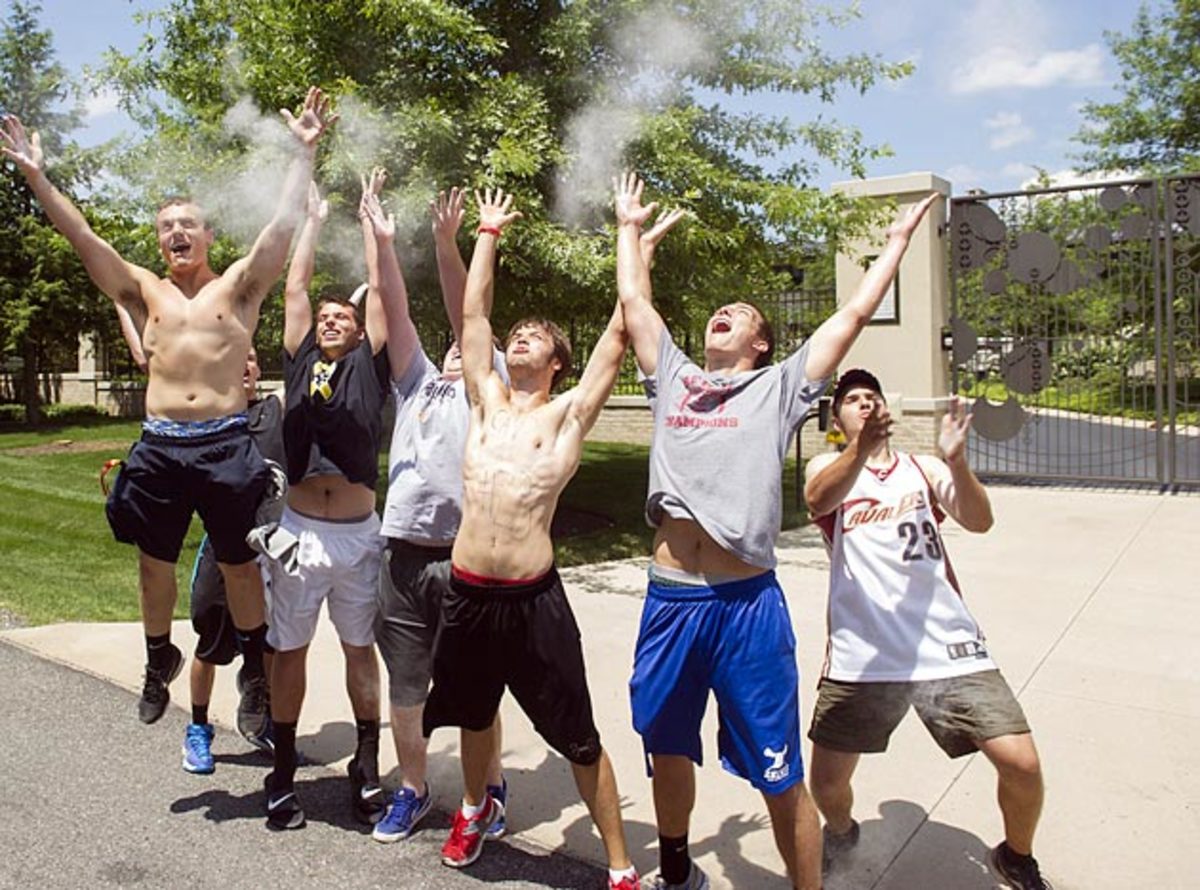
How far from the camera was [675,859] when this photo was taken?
9.65 ft

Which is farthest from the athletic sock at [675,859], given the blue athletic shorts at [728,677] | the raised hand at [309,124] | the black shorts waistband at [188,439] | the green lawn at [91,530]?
the green lawn at [91,530]

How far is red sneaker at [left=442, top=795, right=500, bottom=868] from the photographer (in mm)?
3295

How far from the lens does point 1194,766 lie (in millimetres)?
3908

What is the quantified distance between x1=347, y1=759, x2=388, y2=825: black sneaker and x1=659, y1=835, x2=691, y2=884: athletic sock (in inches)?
45.5

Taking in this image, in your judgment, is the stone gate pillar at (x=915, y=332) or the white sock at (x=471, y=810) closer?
the white sock at (x=471, y=810)

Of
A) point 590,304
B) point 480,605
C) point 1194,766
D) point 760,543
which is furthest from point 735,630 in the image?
point 590,304

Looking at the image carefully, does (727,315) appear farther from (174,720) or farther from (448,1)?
(448,1)

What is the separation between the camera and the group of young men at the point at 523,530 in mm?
2811

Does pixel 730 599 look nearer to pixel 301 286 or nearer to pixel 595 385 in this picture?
pixel 595 385

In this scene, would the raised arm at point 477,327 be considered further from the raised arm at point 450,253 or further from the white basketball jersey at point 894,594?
the white basketball jersey at point 894,594

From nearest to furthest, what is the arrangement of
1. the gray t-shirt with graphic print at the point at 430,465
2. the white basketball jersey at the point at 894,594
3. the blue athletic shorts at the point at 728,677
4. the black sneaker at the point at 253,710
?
the blue athletic shorts at the point at 728,677 → the white basketball jersey at the point at 894,594 → the gray t-shirt with graphic print at the point at 430,465 → the black sneaker at the point at 253,710

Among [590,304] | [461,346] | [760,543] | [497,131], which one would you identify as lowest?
[760,543]

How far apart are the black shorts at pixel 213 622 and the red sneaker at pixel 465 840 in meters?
1.32

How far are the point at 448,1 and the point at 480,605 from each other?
6.26 meters
